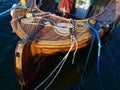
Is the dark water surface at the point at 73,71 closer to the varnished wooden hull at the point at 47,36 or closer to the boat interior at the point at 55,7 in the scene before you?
the varnished wooden hull at the point at 47,36

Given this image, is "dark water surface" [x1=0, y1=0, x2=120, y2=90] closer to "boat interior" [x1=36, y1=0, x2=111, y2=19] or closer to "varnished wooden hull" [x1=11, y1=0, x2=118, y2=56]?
"varnished wooden hull" [x1=11, y1=0, x2=118, y2=56]

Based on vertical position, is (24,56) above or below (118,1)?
below

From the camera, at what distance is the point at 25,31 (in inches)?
265

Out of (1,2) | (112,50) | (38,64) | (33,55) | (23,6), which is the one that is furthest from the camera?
(1,2)

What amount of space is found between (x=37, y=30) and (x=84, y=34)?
1.51m

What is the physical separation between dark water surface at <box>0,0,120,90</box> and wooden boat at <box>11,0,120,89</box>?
82cm

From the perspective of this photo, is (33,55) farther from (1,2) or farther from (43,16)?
(1,2)

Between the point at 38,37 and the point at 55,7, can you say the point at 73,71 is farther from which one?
the point at 55,7

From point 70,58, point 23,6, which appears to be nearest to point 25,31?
point 23,6

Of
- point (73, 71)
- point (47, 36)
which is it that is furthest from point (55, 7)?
point (73, 71)

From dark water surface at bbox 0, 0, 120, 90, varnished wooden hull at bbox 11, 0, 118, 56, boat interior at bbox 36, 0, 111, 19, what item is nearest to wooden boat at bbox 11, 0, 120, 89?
varnished wooden hull at bbox 11, 0, 118, 56

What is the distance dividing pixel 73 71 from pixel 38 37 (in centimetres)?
221

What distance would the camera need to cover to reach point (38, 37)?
653 cm

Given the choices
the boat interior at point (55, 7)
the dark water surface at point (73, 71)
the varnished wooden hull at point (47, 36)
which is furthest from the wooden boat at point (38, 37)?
the boat interior at point (55, 7)
